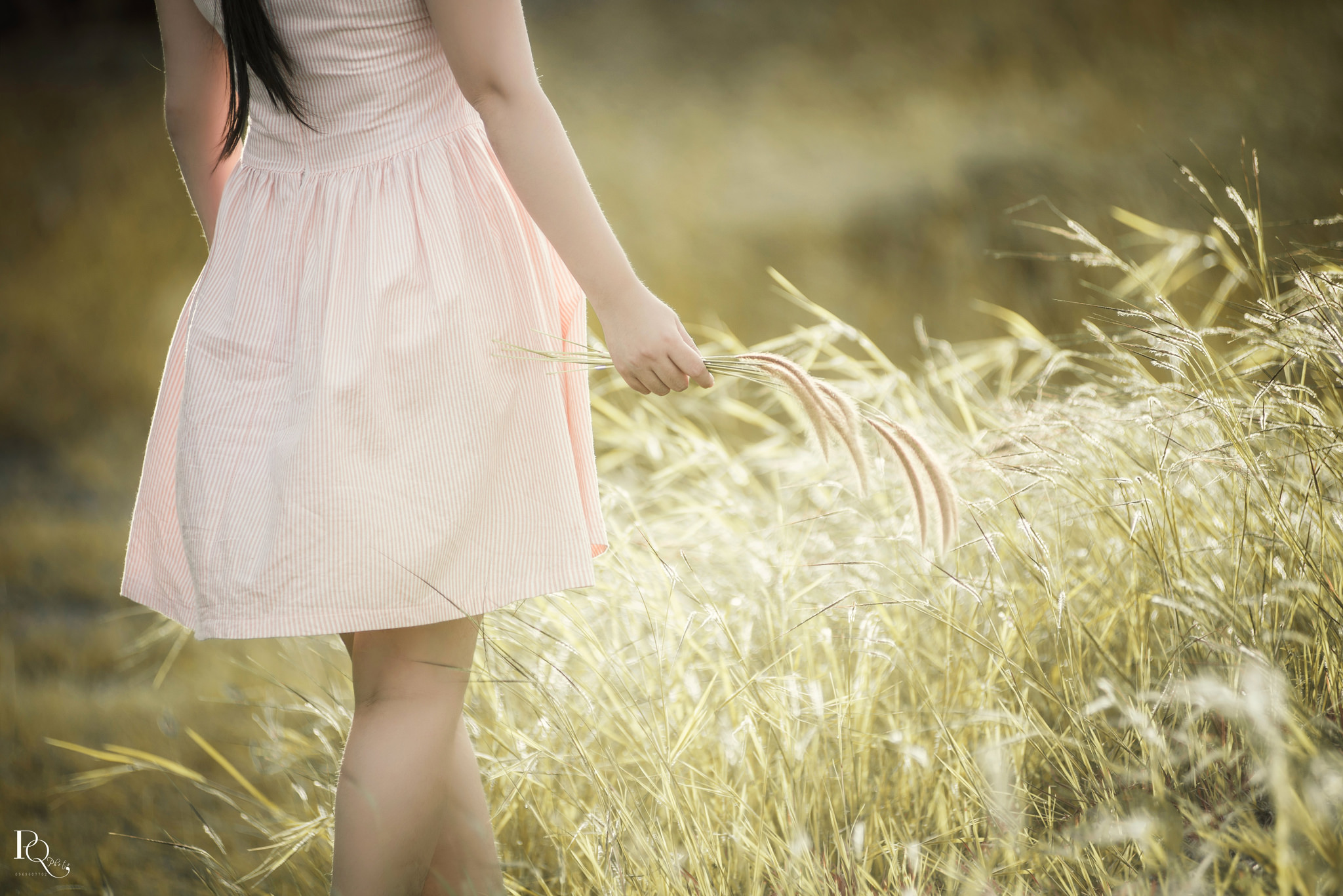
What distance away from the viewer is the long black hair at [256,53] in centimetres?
71

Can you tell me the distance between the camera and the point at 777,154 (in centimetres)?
415

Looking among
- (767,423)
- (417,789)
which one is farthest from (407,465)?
(767,423)

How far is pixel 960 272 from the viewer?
364 cm

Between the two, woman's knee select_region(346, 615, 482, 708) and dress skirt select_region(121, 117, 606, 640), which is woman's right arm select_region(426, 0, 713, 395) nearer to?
dress skirt select_region(121, 117, 606, 640)

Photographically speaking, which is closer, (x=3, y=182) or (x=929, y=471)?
(x=929, y=471)

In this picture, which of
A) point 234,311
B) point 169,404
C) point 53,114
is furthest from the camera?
point 53,114

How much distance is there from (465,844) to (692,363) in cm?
51

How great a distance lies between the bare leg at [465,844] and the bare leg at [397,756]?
0.22 ft

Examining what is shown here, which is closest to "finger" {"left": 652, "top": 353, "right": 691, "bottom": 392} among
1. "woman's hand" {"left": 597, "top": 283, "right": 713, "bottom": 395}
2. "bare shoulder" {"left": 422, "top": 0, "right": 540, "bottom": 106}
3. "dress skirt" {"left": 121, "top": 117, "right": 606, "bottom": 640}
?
"woman's hand" {"left": 597, "top": 283, "right": 713, "bottom": 395}

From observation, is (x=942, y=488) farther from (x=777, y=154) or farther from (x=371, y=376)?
(x=777, y=154)

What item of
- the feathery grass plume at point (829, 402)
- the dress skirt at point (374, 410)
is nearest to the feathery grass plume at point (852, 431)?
the feathery grass plume at point (829, 402)

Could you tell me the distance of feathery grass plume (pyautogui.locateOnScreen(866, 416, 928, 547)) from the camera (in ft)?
2.47

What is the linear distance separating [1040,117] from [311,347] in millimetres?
3924

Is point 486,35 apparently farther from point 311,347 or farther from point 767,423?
point 767,423
